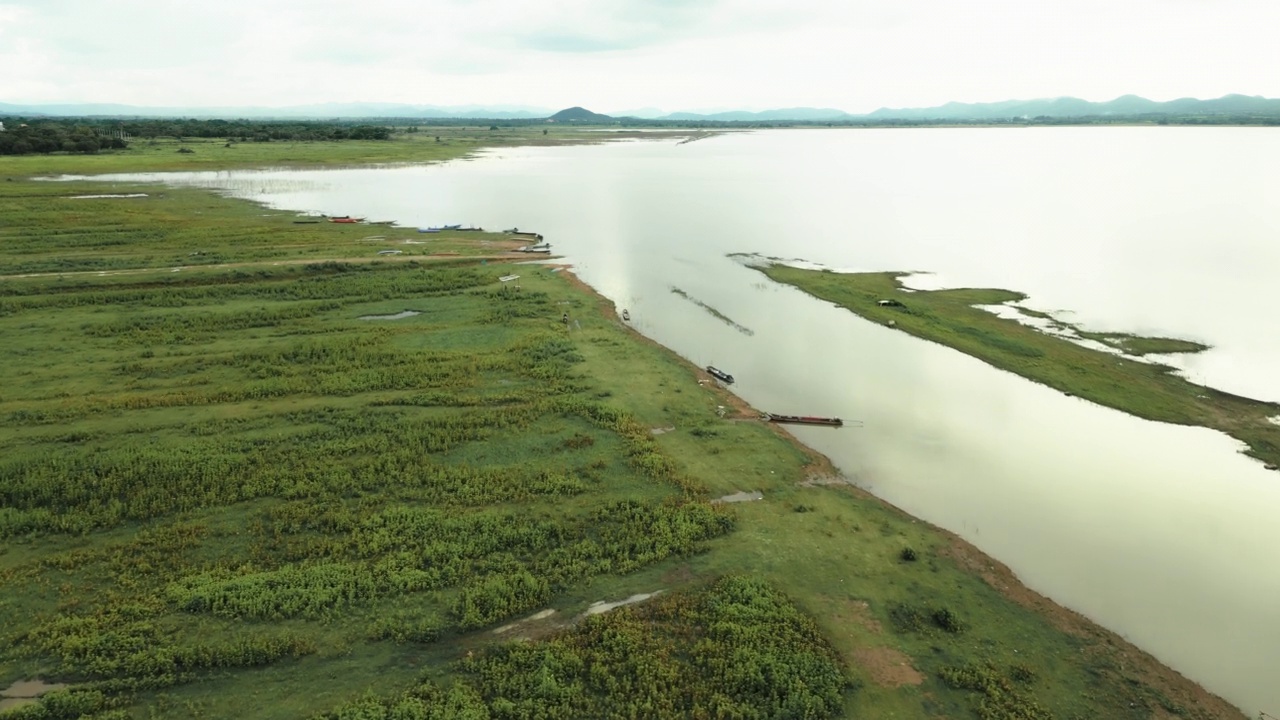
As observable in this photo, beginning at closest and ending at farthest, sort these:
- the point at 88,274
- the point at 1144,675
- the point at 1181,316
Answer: the point at 1144,675 → the point at 1181,316 → the point at 88,274

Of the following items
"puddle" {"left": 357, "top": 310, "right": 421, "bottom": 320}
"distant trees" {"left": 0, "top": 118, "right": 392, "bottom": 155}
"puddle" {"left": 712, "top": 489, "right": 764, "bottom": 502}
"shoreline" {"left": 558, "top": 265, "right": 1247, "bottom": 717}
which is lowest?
"shoreline" {"left": 558, "top": 265, "right": 1247, "bottom": 717}

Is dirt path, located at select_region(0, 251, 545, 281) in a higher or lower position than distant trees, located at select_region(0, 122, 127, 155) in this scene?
→ lower

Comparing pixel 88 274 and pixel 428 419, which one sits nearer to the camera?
pixel 428 419

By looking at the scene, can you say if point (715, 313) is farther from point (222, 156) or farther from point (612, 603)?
point (222, 156)

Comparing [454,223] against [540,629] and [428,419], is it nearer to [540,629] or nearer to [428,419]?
[428,419]

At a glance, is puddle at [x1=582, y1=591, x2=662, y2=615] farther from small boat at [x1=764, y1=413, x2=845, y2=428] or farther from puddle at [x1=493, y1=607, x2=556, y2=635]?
small boat at [x1=764, y1=413, x2=845, y2=428]

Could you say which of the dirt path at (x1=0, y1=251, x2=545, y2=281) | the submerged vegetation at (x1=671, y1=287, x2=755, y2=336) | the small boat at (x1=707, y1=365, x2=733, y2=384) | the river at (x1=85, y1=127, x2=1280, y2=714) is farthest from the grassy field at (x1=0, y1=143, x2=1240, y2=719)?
the dirt path at (x1=0, y1=251, x2=545, y2=281)

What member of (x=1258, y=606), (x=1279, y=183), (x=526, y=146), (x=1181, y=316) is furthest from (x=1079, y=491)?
(x=526, y=146)
